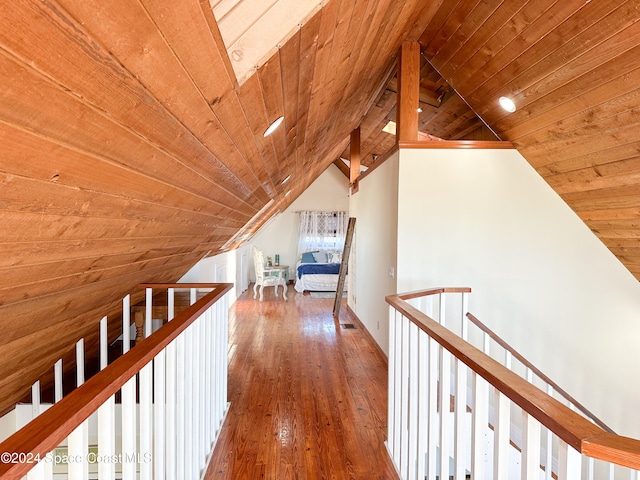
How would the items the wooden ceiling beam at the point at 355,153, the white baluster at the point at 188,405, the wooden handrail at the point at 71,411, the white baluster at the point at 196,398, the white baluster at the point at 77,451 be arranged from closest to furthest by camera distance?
the wooden handrail at the point at 71,411, the white baluster at the point at 77,451, the white baluster at the point at 188,405, the white baluster at the point at 196,398, the wooden ceiling beam at the point at 355,153

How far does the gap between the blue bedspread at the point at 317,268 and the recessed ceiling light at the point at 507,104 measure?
16.0ft

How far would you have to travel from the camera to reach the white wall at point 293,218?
8.55 metres

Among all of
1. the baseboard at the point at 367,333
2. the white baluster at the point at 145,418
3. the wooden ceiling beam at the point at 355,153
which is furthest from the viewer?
the wooden ceiling beam at the point at 355,153

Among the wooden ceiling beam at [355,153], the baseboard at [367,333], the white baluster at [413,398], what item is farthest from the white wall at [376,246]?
the white baluster at [413,398]

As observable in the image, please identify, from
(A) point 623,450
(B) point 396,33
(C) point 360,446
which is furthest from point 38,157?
(B) point 396,33

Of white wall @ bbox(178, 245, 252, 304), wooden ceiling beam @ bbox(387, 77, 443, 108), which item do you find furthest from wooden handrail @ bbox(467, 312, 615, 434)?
white wall @ bbox(178, 245, 252, 304)

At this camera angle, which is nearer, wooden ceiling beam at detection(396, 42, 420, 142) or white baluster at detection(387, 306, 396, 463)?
white baluster at detection(387, 306, 396, 463)

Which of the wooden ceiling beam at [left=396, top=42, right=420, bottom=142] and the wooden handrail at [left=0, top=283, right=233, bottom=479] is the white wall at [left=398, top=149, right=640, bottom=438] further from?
the wooden handrail at [left=0, top=283, right=233, bottom=479]

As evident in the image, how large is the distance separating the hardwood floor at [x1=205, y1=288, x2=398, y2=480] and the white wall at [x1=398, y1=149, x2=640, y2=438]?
1.03m

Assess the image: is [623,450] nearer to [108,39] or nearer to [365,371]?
[108,39]

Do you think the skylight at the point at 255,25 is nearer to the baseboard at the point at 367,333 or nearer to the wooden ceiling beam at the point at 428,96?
the baseboard at the point at 367,333

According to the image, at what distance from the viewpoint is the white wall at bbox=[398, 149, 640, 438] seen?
2943 mm

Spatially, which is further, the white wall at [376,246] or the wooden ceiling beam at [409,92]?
the white wall at [376,246]

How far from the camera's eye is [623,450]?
2.10 ft
